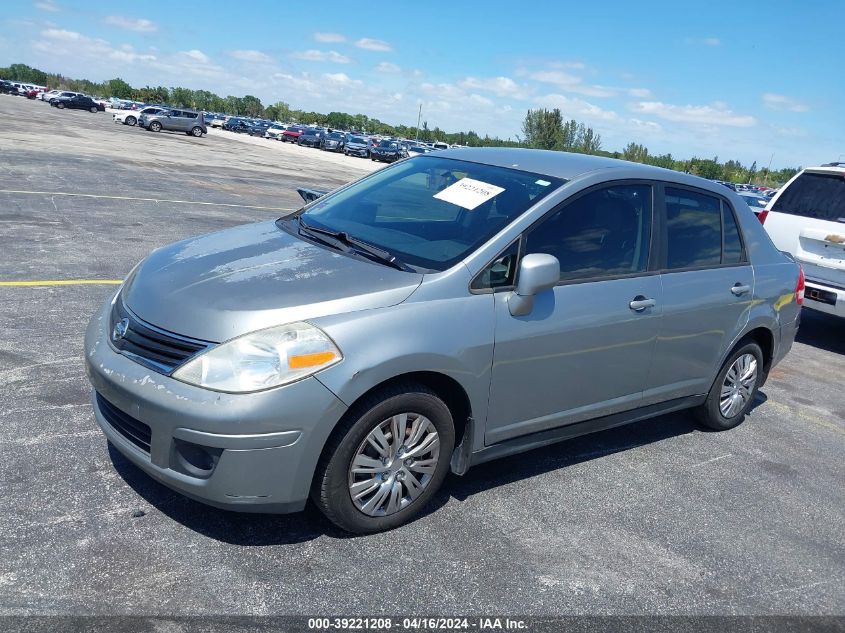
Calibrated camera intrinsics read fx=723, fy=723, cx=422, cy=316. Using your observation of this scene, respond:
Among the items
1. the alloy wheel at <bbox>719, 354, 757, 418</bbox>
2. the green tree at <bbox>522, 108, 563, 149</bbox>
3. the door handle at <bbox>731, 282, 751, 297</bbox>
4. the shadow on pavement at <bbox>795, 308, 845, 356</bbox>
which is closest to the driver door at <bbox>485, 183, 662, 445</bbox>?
the door handle at <bbox>731, 282, 751, 297</bbox>

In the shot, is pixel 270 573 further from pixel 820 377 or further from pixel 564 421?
pixel 820 377

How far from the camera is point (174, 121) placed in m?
49.7

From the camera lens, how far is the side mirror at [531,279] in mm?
3490

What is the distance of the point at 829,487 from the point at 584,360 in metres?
2.05

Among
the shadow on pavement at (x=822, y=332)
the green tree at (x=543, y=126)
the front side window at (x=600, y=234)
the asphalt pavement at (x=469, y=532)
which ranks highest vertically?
the green tree at (x=543, y=126)

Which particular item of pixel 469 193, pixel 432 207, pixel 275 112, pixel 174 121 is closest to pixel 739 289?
pixel 469 193

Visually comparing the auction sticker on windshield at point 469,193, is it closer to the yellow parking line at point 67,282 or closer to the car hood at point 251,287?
the car hood at point 251,287

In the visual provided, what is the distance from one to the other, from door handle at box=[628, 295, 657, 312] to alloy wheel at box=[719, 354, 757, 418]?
131 cm

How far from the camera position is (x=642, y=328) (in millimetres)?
4223

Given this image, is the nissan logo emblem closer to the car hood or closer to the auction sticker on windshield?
the car hood

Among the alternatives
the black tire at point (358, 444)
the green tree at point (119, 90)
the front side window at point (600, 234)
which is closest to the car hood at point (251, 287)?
the black tire at point (358, 444)

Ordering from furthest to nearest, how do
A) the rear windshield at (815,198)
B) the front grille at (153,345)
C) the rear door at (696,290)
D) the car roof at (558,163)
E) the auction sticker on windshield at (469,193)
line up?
the rear windshield at (815,198) < the rear door at (696,290) < the car roof at (558,163) < the auction sticker on windshield at (469,193) < the front grille at (153,345)

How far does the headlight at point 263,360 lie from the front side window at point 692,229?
2.45 m

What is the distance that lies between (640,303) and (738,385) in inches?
64.8
